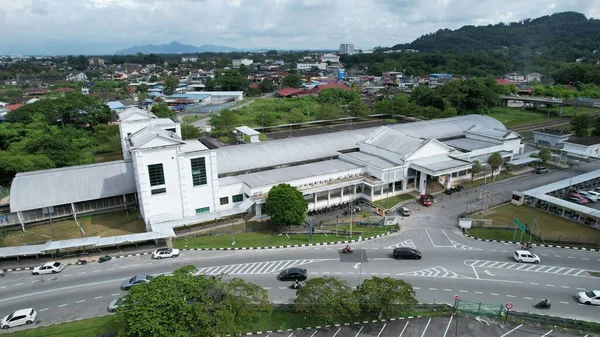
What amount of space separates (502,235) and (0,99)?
5277 inches

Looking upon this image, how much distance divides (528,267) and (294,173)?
26.3 m

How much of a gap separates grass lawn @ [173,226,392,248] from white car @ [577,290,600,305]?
16730mm

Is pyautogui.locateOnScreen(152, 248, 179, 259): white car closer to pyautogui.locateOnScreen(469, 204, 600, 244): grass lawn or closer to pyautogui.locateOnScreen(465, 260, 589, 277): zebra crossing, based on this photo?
pyautogui.locateOnScreen(465, 260, 589, 277): zebra crossing

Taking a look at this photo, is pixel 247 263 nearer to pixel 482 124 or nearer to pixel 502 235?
pixel 502 235

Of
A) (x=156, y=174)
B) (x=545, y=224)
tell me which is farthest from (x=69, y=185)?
(x=545, y=224)

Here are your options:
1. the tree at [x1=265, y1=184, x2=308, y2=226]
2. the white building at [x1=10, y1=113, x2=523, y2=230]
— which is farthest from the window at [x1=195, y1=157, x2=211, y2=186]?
the tree at [x1=265, y1=184, x2=308, y2=226]

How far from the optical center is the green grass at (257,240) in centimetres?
3575

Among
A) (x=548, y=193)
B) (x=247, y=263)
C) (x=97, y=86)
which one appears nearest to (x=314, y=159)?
(x=247, y=263)

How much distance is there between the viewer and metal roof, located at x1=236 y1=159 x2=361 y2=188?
43844 mm

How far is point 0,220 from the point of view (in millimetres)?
40250

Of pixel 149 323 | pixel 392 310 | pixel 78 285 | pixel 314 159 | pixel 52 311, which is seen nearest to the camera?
pixel 149 323

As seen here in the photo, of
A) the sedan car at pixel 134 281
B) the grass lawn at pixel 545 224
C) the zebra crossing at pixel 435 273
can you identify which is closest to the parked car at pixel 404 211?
the grass lawn at pixel 545 224

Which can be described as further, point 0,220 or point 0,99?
point 0,99

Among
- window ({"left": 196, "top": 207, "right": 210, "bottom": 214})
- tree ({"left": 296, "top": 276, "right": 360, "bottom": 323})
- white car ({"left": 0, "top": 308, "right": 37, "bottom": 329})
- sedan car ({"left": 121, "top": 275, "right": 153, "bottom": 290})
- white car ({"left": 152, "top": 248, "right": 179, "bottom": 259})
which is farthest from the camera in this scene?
window ({"left": 196, "top": 207, "right": 210, "bottom": 214})
